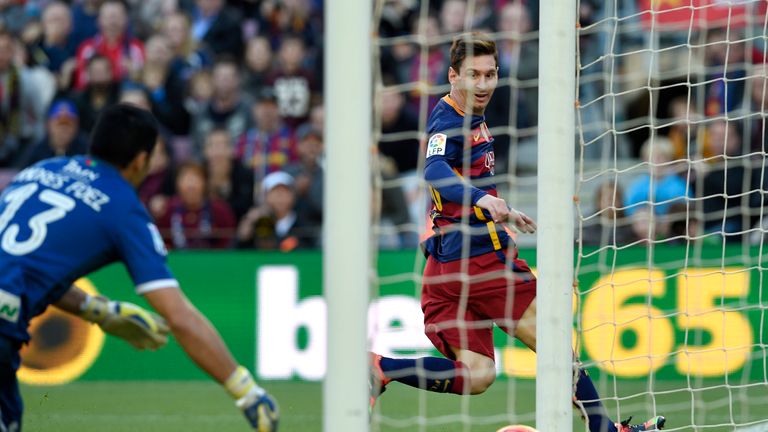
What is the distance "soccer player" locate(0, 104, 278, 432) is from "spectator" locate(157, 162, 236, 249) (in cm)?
577

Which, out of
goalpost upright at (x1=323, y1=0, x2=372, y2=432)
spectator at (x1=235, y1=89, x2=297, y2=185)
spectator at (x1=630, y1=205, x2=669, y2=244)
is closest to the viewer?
goalpost upright at (x1=323, y1=0, x2=372, y2=432)

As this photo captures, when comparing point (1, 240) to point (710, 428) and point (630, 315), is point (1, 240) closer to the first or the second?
point (710, 428)

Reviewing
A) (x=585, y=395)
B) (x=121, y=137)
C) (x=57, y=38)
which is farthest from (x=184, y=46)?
(x=585, y=395)

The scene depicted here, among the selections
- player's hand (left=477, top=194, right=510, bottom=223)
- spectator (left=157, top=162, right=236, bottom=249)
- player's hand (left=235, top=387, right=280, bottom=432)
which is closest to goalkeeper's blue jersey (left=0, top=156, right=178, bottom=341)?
player's hand (left=235, top=387, right=280, bottom=432)

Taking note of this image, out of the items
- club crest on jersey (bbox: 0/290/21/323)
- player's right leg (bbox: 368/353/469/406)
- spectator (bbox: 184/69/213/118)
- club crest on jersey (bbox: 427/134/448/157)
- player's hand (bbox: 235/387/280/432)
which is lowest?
player's right leg (bbox: 368/353/469/406)

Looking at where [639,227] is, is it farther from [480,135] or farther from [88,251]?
[88,251]

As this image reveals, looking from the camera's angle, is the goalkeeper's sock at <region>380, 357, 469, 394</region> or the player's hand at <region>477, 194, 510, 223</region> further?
the goalkeeper's sock at <region>380, 357, 469, 394</region>

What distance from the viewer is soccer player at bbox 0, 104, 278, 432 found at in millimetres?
4395

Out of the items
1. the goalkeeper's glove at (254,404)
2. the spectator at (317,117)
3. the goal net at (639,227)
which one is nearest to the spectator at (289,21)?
the spectator at (317,117)

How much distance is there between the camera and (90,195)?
454cm

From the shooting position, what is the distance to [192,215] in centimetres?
1059

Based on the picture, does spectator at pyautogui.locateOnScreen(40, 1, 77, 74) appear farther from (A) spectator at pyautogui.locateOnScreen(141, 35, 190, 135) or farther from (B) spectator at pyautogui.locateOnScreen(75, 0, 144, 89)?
(A) spectator at pyautogui.locateOnScreen(141, 35, 190, 135)

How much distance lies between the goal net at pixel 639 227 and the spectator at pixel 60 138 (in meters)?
2.75

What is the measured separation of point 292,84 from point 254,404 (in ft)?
24.7
